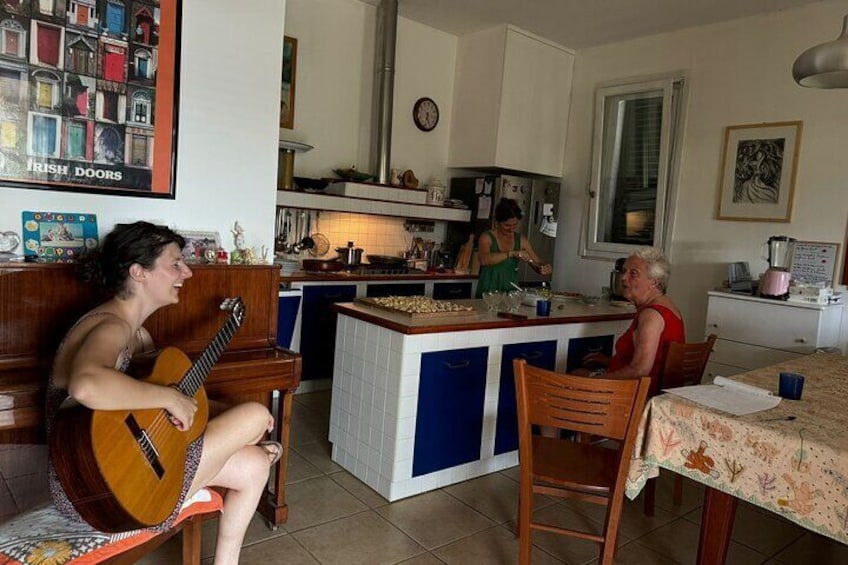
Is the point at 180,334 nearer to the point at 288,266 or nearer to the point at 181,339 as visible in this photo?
the point at 181,339

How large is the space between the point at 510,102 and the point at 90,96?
3795 millimetres

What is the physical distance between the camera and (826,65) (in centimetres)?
215

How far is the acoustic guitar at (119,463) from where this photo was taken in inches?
55.9

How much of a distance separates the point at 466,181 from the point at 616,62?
5.69 ft

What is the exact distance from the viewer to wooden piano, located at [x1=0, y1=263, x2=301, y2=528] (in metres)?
1.95

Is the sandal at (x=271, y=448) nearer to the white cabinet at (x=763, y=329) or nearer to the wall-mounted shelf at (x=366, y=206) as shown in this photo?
the wall-mounted shelf at (x=366, y=206)

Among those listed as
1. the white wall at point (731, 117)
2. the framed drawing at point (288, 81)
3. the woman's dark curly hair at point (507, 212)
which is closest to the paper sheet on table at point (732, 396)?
the woman's dark curly hair at point (507, 212)

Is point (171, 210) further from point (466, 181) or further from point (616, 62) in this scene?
point (616, 62)

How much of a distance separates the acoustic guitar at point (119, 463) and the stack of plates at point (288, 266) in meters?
2.65

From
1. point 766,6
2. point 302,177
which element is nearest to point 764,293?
point 766,6

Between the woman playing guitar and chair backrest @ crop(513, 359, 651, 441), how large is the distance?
36.1 inches

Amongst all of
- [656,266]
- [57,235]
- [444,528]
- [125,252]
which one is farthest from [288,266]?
[656,266]

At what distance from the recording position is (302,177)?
480 cm

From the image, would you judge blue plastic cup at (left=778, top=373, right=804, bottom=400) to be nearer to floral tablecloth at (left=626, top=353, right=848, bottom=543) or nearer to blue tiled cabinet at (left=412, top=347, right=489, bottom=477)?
floral tablecloth at (left=626, top=353, right=848, bottom=543)
